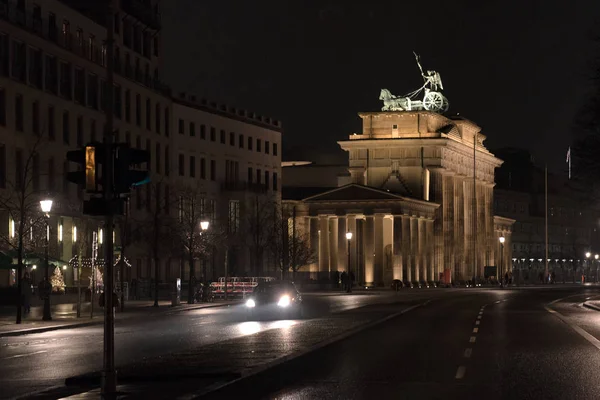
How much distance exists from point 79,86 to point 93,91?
2856 mm

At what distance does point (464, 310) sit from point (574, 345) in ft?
82.2

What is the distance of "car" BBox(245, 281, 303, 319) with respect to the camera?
1976 inches

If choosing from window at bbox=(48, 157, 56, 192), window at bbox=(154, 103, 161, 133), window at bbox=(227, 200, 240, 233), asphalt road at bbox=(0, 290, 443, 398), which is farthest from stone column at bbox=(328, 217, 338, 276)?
asphalt road at bbox=(0, 290, 443, 398)

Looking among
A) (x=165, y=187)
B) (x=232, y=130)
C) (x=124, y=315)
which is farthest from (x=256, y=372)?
(x=232, y=130)

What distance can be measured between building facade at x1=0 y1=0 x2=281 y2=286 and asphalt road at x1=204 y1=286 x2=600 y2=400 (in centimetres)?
2526

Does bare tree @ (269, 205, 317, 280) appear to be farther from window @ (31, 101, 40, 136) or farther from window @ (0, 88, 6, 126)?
window @ (0, 88, 6, 126)

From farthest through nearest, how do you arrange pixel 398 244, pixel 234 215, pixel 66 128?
pixel 398 244
pixel 234 215
pixel 66 128

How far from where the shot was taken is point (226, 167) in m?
121

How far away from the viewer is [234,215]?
4719 inches

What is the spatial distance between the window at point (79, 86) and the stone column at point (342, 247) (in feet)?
174

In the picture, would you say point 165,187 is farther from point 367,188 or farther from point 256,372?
point 256,372

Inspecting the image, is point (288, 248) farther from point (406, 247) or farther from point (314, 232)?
point (406, 247)

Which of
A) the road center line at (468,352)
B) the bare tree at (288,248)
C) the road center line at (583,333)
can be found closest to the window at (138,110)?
the bare tree at (288,248)

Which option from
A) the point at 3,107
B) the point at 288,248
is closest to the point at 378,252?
the point at 288,248
